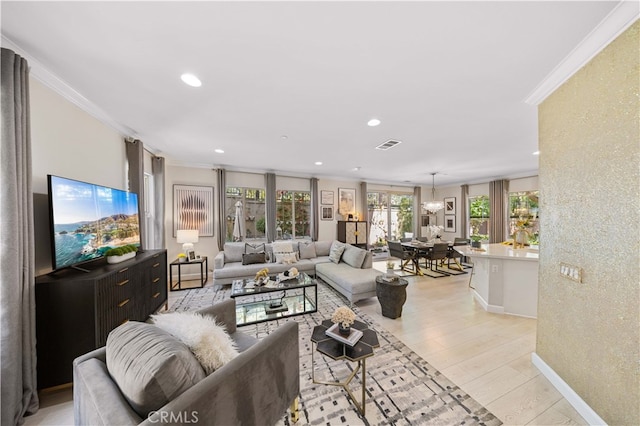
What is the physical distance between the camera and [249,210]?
19.7ft

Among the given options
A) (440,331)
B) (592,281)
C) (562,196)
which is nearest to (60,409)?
(440,331)

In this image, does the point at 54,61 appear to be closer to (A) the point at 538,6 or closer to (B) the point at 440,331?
(A) the point at 538,6

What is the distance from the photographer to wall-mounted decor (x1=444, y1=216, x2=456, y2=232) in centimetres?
827

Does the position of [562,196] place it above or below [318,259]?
above

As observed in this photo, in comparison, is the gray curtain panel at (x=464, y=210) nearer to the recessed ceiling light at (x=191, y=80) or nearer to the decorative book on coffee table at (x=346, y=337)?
the decorative book on coffee table at (x=346, y=337)

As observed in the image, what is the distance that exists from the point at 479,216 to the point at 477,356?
6.75 m

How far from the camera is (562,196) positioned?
1.86 meters

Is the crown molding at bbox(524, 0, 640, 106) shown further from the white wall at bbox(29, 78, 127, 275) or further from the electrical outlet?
the white wall at bbox(29, 78, 127, 275)

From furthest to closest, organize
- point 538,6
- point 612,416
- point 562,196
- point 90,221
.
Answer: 1. point 90,221
2. point 562,196
3. point 612,416
4. point 538,6

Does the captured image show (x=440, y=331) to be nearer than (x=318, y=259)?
Yes

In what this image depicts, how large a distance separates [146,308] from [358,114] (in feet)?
11.8

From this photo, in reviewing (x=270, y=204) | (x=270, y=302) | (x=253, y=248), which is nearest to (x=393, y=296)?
(x=270, y=302)

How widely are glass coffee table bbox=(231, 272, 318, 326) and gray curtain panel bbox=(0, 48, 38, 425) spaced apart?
1665mm

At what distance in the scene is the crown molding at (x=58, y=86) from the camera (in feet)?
5.57
